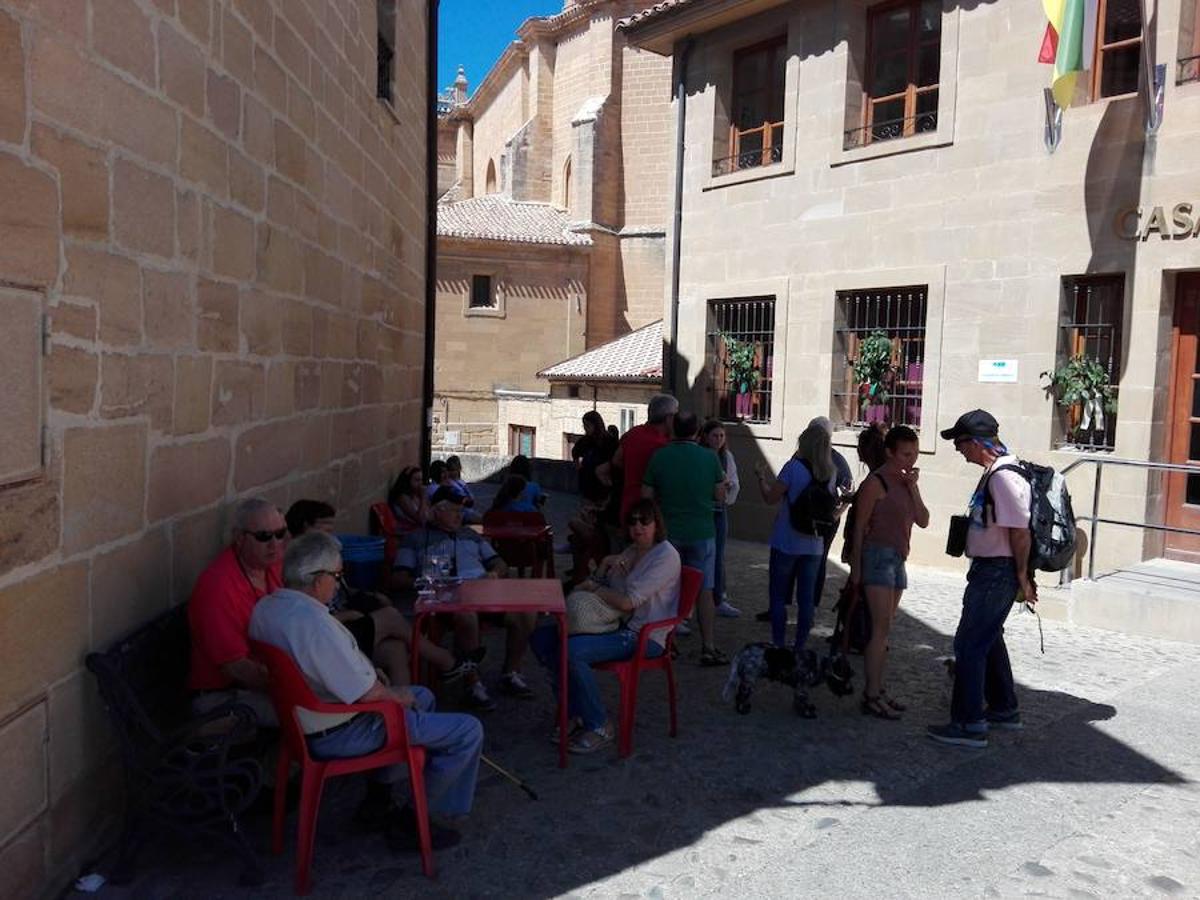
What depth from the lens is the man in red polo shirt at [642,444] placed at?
21.6ft

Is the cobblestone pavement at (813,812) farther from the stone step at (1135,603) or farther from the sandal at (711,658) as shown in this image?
the stone step at (1135,603)

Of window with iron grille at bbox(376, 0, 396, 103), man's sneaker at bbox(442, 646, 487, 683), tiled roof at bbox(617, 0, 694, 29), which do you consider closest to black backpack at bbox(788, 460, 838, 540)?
man's sneaker at bbox(442, 646, 487, 683)

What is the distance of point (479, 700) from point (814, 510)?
214 cm

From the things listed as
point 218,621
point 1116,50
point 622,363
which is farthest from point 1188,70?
point 622,363

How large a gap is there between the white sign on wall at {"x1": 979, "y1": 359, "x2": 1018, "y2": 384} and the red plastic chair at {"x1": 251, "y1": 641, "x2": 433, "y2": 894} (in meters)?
7.69

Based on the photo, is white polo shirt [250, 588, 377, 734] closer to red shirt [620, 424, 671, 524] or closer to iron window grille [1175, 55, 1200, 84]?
red shirt [620, 424, 671, 524]

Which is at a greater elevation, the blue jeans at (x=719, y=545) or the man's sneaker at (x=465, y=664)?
the blue jeans at (x=719, y=545)

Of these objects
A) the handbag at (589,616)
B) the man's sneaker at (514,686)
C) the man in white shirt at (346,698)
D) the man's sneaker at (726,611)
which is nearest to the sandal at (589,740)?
the handbag at (589,616)

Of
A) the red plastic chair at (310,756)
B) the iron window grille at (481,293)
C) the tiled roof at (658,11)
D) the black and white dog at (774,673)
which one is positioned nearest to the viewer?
the red plastic chair at (310,756)

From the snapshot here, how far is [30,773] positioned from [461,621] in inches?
96.2

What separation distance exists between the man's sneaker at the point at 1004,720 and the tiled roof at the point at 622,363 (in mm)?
16195

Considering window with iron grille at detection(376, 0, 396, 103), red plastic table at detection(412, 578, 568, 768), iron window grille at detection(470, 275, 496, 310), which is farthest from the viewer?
iron window grille at detection(470, 275, 496, 310)

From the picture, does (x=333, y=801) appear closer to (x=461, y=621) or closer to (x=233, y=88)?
(x=461, y=621)

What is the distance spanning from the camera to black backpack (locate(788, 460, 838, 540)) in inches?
231
